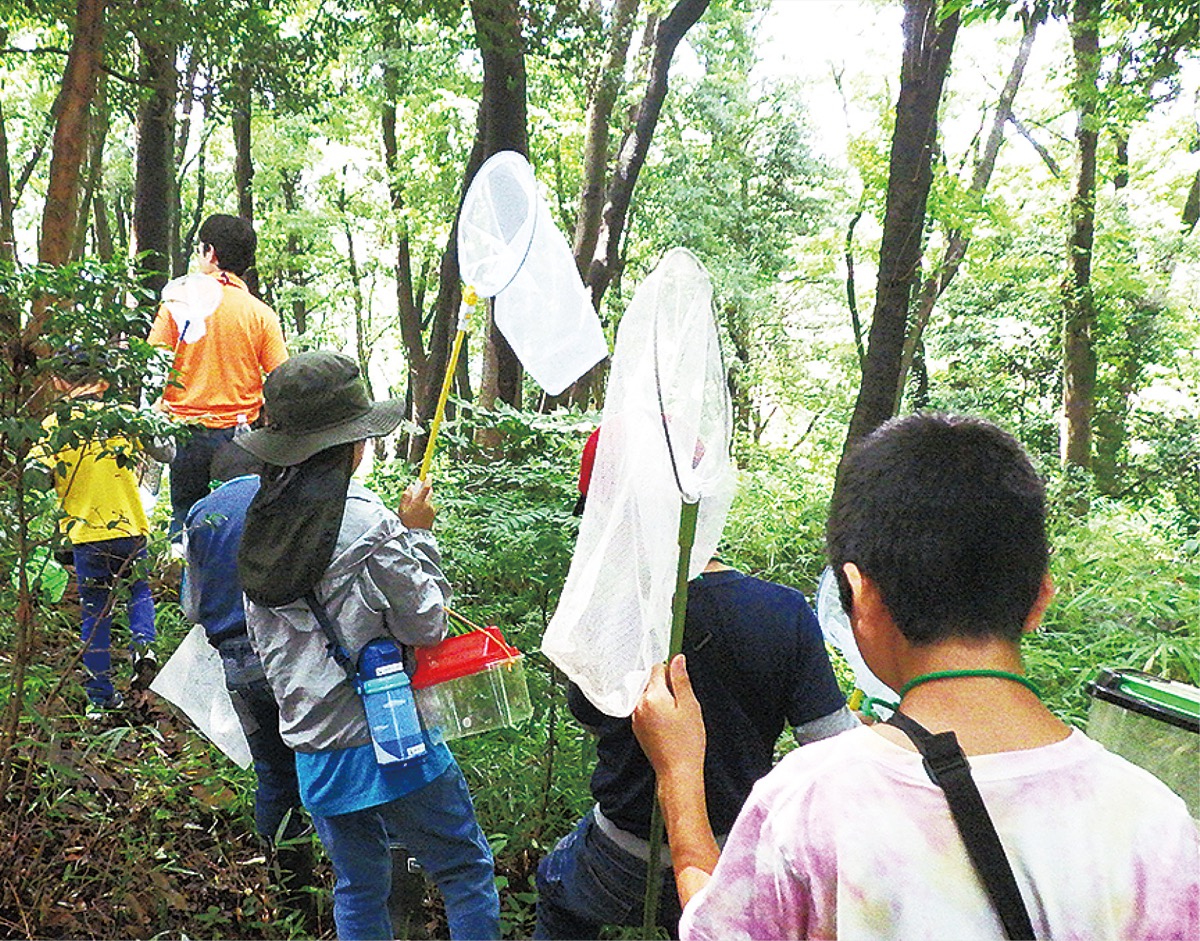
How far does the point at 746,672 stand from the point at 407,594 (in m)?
0.96

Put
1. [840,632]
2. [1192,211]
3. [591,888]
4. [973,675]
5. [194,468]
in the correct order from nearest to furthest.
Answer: [973,675] → [840,632] → [591,888] → [194,468] → [1192,211]

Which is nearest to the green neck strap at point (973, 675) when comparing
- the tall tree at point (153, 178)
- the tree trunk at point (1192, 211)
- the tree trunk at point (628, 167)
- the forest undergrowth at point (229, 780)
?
the forest undergrowth at point (229, 780)

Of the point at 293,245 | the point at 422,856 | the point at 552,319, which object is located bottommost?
the point at 422,856

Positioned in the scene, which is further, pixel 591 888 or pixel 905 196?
pixel 905 196

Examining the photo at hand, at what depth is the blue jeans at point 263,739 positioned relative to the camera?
3121 millimetres

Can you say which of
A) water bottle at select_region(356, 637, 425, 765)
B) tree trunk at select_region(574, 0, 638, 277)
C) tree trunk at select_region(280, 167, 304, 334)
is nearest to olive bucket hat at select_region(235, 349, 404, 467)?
water bottle at select_region(356, 637, 425, 765)

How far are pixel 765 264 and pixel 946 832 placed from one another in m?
17.6

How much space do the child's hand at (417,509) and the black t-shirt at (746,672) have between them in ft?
3.39

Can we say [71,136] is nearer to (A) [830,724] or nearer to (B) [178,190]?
(A) [830,724]

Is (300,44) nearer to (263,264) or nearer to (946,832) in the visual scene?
(946,832)

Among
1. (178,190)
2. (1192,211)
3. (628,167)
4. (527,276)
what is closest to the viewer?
(527,276)

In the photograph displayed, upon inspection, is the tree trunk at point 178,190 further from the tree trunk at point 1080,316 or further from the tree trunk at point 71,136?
the tree trunk at point 1080,316

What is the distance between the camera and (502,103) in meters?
7.21

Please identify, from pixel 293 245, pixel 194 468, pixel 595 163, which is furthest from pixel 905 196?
→ pixel 293 245
